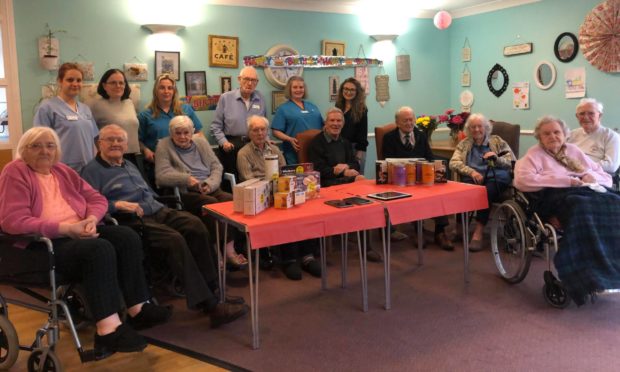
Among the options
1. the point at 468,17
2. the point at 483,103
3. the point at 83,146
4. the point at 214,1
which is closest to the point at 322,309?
the point at 83,146

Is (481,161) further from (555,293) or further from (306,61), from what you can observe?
(306,61)

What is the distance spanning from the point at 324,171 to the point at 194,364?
76.3 inches

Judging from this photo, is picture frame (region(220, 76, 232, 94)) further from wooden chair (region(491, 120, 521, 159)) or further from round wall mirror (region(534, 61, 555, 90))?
round wall mirror (region(534, 61, 555, 90))

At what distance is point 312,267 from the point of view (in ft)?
12.2

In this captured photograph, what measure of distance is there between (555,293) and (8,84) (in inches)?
153

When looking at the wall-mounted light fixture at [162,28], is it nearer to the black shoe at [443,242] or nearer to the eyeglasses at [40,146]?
the eyeglasses at [40,146]

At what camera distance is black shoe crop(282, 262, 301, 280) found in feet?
12.0

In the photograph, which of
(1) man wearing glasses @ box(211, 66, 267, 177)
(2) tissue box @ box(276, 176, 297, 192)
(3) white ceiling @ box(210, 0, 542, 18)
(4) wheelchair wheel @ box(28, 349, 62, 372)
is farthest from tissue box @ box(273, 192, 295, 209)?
(3) white ceiling @ box(210, 0, 542, 18)

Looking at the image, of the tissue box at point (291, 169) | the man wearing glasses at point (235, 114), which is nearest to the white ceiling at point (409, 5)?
the man wearing glasses at point (235, 114)

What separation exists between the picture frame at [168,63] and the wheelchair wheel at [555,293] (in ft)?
10.6

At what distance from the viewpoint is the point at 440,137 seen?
645 cm

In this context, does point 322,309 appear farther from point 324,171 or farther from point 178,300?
point 324,171

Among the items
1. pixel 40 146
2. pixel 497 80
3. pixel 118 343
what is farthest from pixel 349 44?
pixel 118 343

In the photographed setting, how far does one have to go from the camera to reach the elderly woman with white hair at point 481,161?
414cm
